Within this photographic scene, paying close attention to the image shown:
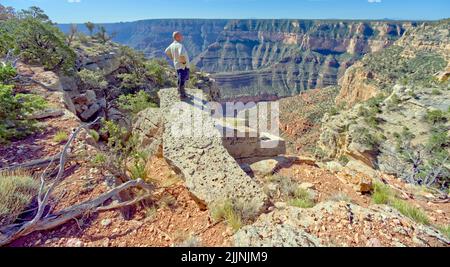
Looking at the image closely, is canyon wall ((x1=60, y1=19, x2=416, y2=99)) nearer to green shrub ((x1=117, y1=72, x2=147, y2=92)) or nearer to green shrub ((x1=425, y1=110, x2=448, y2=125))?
green shrub ((x1=117, y1=72, x2=147, y2=92))

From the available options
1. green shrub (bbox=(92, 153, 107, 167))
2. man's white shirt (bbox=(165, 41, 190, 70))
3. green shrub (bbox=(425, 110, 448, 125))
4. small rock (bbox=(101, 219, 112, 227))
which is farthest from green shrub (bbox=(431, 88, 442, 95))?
small rock (bbox=(101, 219, 112, 227))

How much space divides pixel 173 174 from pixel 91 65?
49.7ft

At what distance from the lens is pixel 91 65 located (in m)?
16.5

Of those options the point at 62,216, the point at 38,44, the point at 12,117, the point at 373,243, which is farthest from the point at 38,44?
the point at 373,243

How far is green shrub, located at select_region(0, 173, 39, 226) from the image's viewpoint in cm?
266

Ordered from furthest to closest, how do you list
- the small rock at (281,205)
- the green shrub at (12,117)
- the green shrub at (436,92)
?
the green shrub at (436,92)
the green shrub at (12,117)
the small rock at (281,205)

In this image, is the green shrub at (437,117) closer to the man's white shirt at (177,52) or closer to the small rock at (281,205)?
the small rock at (281,205)

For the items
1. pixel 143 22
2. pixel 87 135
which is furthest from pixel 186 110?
pixel 143 22

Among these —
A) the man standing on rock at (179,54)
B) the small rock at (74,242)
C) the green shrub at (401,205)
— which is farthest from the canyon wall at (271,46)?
the small rock at (74,242)

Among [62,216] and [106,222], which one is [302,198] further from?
[62,216]

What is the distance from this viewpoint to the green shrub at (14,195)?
105 inches

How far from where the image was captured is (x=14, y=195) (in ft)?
9.35

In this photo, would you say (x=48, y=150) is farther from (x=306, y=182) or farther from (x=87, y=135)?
(x=306, y=182)

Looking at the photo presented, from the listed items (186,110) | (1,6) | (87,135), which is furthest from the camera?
(1,6)
